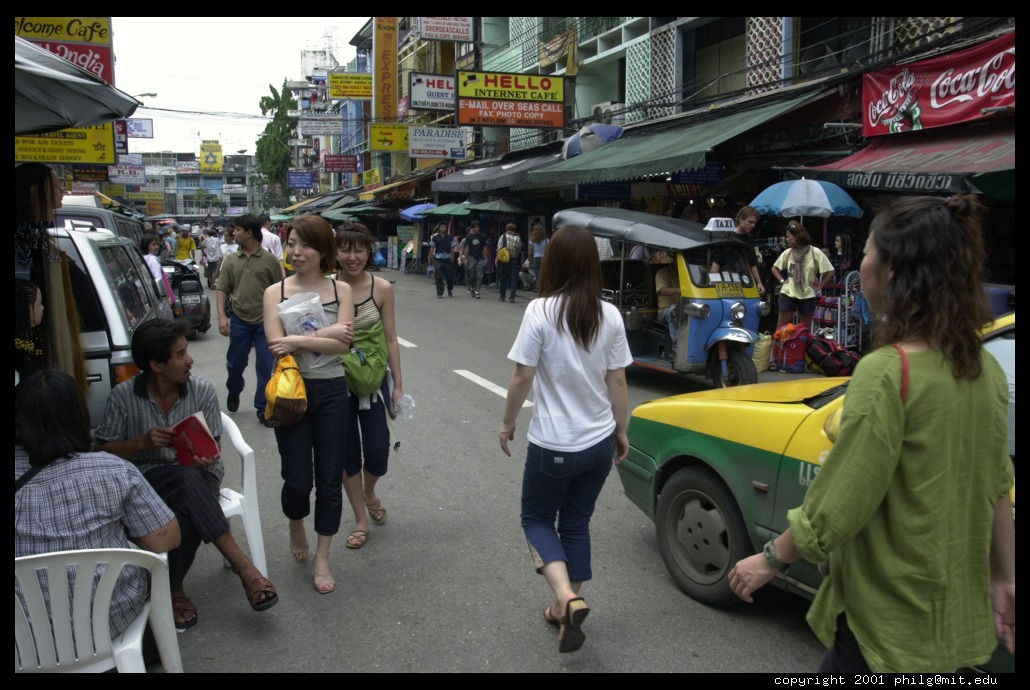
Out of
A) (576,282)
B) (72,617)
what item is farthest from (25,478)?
(576,282)

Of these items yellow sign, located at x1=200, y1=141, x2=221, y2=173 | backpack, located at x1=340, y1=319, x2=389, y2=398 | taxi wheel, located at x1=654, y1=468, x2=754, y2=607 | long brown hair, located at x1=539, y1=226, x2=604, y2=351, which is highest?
yellow sign, located at x1=200, y1=141, x2=221, y2=173

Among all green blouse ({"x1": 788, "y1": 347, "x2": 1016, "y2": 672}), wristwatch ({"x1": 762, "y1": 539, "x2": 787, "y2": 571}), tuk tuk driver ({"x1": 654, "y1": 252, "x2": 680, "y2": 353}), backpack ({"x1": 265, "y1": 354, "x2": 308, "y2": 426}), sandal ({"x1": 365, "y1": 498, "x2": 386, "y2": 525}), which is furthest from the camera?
tuk tuk driver ({"x1": 654, "y1": 252, "x2": 680, "y2": 353})

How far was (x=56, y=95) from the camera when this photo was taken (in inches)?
113

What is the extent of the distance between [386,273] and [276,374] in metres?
27.6

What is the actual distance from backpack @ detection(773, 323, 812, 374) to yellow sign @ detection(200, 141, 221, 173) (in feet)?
327

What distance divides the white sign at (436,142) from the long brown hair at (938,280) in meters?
21.1

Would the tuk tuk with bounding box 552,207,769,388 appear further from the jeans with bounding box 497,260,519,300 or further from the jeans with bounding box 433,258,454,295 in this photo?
the jeans with bounding box 433,258,454,295

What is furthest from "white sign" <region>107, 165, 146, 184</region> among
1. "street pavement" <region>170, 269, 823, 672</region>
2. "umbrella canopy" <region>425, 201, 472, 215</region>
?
"street pavement" <region>170, 269, 823, 672</region>

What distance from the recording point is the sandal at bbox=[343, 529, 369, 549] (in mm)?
4523

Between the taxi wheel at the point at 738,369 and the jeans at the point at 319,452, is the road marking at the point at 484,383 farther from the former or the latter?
the jeans at the point at 319,452

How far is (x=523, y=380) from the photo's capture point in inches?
132

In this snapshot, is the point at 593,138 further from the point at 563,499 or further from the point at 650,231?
the point at 563,499

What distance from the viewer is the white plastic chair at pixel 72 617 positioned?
256cm
